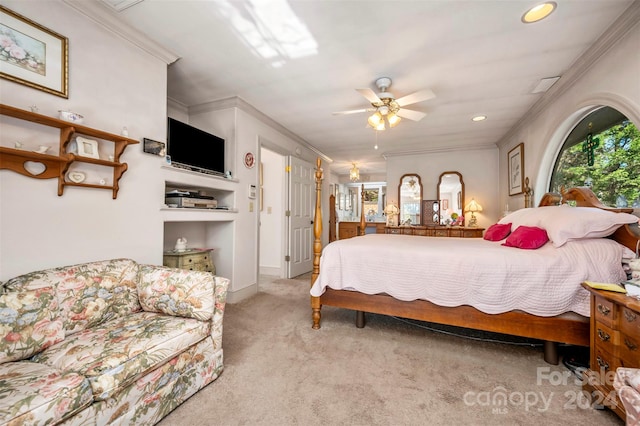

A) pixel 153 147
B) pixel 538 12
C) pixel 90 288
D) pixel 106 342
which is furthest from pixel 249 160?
pixel 538 12

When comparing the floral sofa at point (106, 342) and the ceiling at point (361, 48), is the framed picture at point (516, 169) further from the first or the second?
the floral sofa at point (106, 342)

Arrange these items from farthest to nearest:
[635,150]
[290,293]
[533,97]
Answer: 1. [290,293]
2. [533,97]
3. [635,150]

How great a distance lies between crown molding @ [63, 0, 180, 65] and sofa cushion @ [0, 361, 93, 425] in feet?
7.26

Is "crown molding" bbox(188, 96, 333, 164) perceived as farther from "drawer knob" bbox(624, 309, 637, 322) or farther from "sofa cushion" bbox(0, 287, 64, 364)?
"drawer knob" bbox(624, 309, 637, 322)

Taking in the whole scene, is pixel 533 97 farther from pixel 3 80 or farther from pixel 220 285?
pixel 3 80

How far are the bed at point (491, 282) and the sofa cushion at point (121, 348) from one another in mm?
1211

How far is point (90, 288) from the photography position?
161cm

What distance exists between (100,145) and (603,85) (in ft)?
13.0

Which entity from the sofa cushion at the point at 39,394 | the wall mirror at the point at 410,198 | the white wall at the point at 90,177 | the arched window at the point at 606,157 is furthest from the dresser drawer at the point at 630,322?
the wall mirror at the point at 410,198

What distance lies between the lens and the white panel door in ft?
15.1

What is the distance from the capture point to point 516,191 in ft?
13.3

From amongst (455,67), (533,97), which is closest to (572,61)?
(533,97)

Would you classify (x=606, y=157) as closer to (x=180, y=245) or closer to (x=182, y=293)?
(x=182, y=293)

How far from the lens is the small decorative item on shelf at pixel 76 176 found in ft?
5.80
